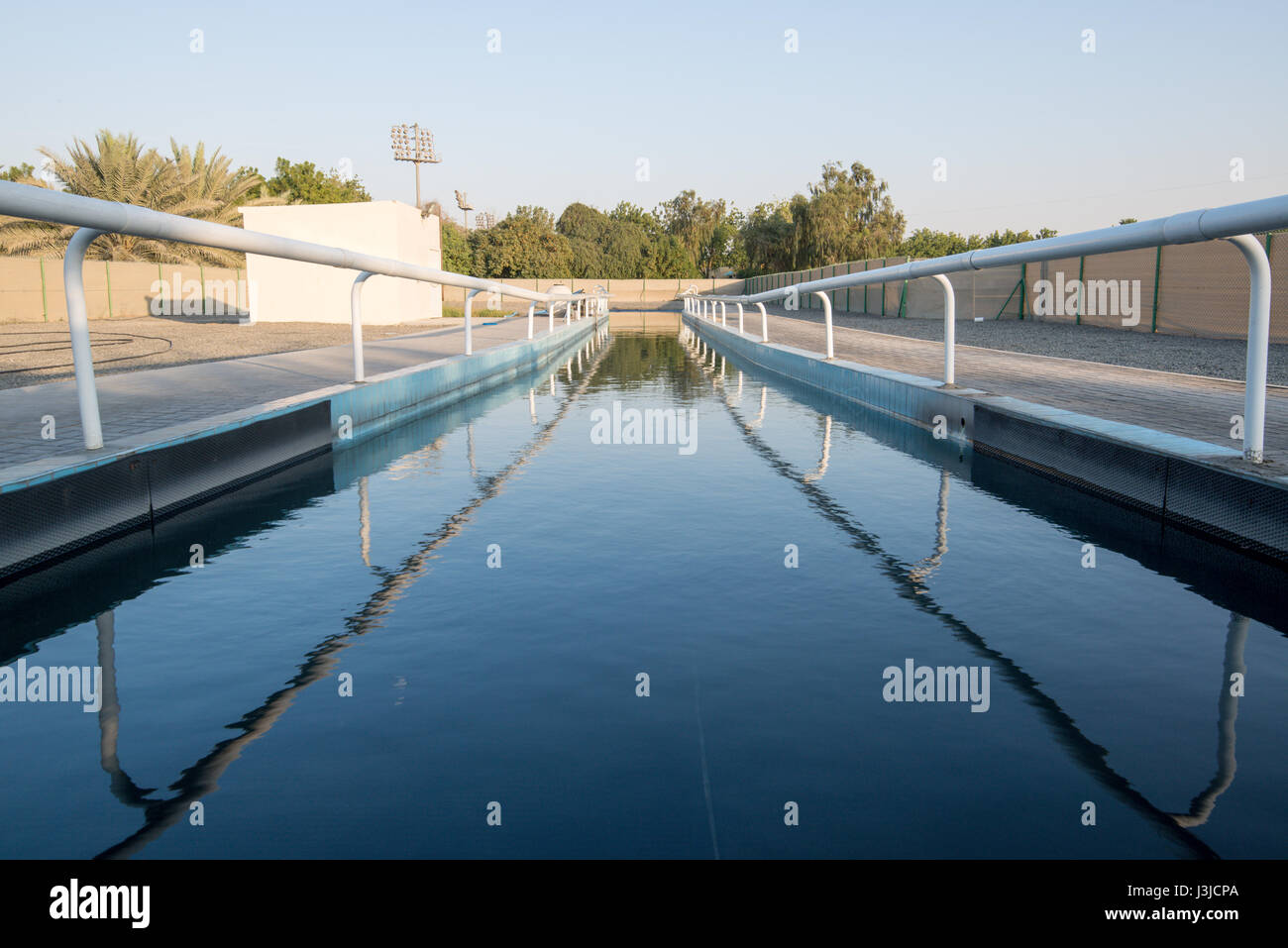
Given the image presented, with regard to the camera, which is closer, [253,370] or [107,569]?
→ [107,569]

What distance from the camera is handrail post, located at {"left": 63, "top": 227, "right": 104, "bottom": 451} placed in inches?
235

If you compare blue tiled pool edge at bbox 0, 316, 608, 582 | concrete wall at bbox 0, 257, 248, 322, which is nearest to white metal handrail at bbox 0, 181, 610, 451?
blue tiled pool edge at bbox 0, 316, 608, 582

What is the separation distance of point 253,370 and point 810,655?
12102mm

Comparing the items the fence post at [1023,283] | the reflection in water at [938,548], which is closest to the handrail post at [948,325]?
the reflection in water at [938,548]

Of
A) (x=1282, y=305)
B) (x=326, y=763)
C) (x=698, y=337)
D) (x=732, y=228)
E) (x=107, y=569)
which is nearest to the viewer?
(x=326, y=763)

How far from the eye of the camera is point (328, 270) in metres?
33.8

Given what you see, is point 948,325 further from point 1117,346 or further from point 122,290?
point 122,290

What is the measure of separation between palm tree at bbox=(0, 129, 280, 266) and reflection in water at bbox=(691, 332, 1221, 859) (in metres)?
40.7

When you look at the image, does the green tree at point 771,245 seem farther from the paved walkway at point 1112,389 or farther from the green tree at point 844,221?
the paved walkway at point 1112,389

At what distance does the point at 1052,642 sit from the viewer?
4.23 metres

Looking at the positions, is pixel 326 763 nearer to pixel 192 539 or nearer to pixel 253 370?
pixel 192 539
